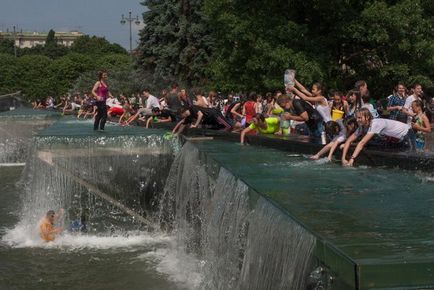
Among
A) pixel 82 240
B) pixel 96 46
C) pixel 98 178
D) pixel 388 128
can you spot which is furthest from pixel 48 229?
pixel 96 46

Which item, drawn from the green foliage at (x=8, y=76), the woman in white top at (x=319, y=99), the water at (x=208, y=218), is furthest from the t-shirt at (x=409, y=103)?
the green foliage at (x=8, y=76)

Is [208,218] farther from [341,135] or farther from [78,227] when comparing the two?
[78,227]

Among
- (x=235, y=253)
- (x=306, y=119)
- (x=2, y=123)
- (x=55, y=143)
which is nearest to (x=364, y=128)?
(x=306, y=119)

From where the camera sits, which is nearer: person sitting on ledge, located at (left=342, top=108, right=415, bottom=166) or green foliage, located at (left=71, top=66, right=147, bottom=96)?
person sitting on ledge, located at (left=342, top=108, right=415, bottom=166)

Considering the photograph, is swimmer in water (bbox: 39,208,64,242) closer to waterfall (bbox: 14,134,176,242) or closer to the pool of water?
the pool of water

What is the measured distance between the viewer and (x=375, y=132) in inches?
399

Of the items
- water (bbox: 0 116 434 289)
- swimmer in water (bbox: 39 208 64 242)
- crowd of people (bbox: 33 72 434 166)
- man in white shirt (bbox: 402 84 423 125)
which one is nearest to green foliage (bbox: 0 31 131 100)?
crowd of people (bbox: 33 72 434 166)

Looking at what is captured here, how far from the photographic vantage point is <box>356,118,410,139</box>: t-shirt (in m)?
10.2

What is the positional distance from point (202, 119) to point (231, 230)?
919 centimetres

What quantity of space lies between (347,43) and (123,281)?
719 inches

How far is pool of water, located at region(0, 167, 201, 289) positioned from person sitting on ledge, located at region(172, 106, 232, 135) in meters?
3.00

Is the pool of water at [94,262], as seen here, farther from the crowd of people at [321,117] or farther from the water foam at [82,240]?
the crowd of people at [321,117]

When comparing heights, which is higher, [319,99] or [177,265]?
[319,99]

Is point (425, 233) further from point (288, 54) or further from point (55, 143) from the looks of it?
point (288, 54)
